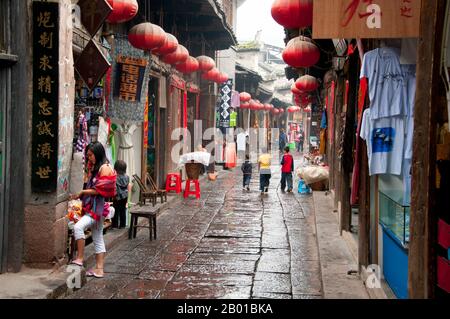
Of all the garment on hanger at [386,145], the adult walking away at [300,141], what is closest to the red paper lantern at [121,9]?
the garment on hanger at [386,145]

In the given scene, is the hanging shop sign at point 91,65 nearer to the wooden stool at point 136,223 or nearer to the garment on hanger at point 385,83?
the wooden stool at point 136,223

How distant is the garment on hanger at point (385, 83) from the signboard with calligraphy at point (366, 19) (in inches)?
32.4

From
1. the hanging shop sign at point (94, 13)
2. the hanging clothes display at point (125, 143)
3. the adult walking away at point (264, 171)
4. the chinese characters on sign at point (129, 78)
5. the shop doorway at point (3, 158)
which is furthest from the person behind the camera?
the adult walking away at point (264, 171)

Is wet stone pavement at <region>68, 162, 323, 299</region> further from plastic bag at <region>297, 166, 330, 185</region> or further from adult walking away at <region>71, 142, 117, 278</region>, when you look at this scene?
plastic bag at <region>297, 166, 330, 185</region>

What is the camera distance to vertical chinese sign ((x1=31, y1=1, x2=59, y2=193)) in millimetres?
7605

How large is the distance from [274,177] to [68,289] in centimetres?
1995

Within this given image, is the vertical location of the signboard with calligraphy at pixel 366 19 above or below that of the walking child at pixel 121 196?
above

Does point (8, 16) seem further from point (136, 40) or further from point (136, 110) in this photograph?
point (136, 110)

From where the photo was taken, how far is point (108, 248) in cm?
1016

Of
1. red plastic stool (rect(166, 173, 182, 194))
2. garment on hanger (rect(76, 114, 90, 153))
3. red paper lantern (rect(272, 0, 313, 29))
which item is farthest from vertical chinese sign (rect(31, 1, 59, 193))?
red plastic stool (rect(166, 173, 182, 194))

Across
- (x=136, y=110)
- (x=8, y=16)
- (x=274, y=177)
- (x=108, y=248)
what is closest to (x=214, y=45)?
(x=274, y=177)

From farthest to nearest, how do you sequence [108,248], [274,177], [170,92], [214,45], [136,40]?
[274,177] < [214,45] < [170,92] < [136,40] < [108,248]

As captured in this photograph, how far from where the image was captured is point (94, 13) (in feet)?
29.7

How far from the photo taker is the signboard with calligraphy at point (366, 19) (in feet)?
18.3
